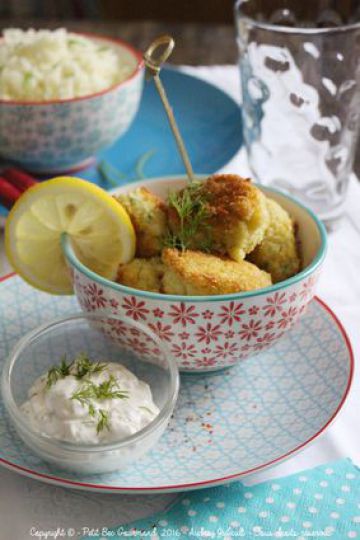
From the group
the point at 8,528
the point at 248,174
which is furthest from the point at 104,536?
the point at 248,174

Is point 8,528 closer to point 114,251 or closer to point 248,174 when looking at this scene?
point 114,251

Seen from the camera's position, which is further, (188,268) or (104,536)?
(188,268)

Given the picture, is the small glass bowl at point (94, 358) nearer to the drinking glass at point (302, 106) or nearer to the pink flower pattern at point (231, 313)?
the pink flower pattern at point (231, 313)

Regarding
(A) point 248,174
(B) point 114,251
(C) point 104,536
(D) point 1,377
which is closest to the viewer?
(C) point 104,536

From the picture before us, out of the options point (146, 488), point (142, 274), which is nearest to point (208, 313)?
point (142, 274)

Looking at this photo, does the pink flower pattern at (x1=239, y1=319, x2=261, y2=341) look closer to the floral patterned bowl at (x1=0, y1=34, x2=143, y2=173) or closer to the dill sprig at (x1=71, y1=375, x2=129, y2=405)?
the dill sprig at (x1=71, y1=375, x2=129, y2=405)
